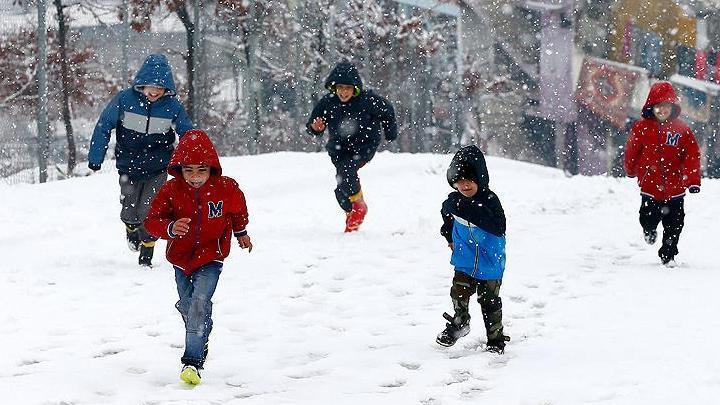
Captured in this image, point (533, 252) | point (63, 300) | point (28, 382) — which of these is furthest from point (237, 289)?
point (533, 252)

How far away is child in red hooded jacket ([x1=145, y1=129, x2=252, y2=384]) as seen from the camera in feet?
16.2

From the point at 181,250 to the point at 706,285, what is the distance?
4.54 m

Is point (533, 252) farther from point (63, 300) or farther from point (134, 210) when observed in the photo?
point (63, 300)

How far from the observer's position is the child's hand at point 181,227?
4855 mm

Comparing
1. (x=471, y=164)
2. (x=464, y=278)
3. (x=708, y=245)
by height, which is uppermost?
(x=471, y=164)

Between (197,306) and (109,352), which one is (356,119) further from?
(197,306)

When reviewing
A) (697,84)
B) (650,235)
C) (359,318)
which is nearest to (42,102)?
(650,235)

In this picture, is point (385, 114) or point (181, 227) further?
point (385, 114)

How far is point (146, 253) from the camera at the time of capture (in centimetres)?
831

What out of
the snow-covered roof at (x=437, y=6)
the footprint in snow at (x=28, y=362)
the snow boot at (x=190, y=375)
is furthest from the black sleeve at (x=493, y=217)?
the snow-covered roof at (x=437, y=6)

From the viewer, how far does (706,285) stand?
736 cm

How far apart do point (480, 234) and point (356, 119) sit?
14.5 ft

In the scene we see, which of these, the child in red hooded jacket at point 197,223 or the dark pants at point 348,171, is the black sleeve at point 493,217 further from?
the dark pants at point 348,171

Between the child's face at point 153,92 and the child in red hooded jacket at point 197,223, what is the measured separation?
9.67 feet
